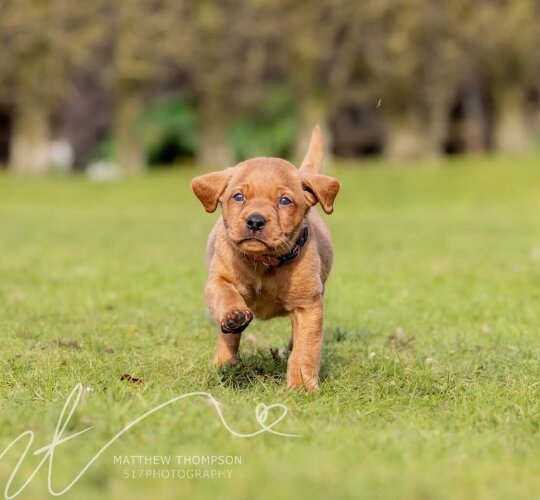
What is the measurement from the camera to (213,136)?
→ 33.9 meters

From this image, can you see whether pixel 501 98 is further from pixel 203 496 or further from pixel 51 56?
pixel 203 496

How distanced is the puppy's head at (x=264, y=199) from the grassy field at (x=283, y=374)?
80 centimetres

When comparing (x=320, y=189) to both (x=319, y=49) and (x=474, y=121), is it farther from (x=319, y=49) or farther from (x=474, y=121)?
(x=474, y=121)

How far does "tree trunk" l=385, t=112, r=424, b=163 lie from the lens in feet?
110

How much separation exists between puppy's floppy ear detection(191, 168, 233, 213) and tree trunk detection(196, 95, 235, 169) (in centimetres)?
2813

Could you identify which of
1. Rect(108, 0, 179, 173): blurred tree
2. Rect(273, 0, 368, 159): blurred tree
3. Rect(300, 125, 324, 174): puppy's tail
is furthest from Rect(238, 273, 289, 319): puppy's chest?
Rect(108, 0, 179, 173): blurred tree

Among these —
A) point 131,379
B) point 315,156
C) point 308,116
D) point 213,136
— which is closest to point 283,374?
point 131,379

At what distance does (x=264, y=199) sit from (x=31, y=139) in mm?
29585

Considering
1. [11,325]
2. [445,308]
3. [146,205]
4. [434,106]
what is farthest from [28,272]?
[434,106]

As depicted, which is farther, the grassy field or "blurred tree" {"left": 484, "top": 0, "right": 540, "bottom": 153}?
"blurred tree" {"left": 484, "top": 0, "right": 540, "bottom": 153}

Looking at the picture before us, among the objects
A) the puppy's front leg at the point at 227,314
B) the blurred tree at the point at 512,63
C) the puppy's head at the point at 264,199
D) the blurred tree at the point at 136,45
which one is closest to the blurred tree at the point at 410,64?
the blurred tree at the point at 512,63

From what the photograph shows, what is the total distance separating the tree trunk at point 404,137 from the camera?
1315 inches

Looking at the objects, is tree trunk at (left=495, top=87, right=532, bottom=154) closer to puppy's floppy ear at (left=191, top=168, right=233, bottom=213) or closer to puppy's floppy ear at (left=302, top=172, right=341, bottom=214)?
puppy's floppy ear at (left=302, top=172, right=341, bottom=214)

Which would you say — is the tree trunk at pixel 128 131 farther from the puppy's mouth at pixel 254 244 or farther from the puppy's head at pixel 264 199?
the puppy's mouth at pixel 254 244
